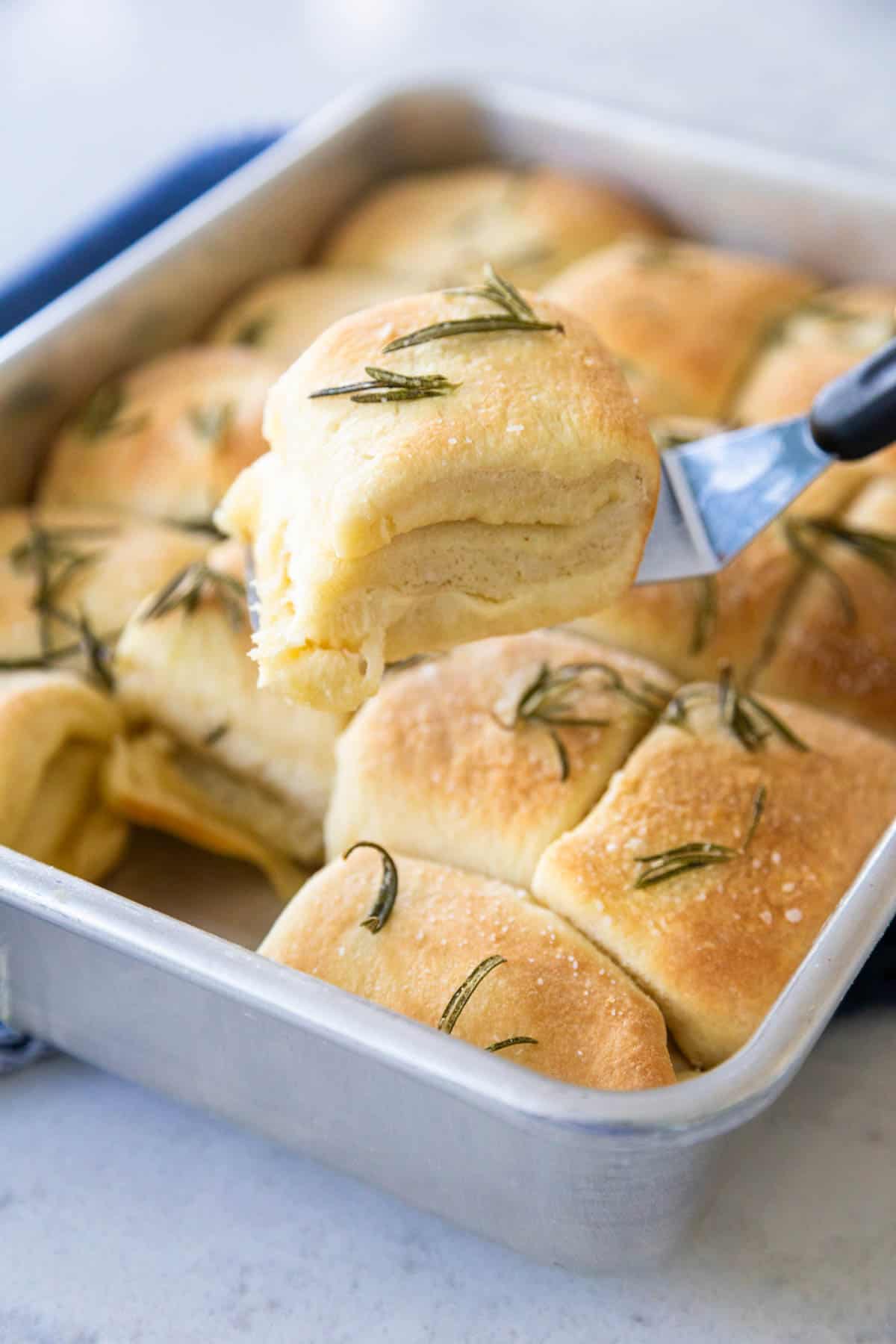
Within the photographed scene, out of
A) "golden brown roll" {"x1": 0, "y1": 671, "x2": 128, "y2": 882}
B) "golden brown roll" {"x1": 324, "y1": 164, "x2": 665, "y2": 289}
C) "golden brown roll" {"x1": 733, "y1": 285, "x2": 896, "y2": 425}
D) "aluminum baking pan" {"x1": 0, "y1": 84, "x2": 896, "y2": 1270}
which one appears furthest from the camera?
"golden brown roll" {"x1": 324, "y1": 164, "x2": 665, "y2": 289}

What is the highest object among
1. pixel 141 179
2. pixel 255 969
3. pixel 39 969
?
pixel 141 179

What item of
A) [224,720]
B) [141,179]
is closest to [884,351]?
[224,720]

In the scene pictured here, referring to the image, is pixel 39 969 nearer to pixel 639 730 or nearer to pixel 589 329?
pixel 639 730

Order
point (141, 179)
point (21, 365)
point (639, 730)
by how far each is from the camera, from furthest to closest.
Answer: point (141, 179) < point (21, 365) < point (639, 730)

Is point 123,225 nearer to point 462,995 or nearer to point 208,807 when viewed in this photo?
point 208,807

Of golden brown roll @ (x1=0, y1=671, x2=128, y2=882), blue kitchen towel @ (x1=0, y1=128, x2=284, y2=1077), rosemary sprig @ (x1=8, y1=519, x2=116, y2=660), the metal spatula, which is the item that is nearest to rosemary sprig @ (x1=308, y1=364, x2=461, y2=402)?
the metal spatula

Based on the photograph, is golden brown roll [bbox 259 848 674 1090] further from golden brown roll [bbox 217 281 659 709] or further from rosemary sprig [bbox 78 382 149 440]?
rosemary sprig [bbox 78 382 149 440]

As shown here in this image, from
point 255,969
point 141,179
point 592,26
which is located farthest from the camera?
point 592,26
